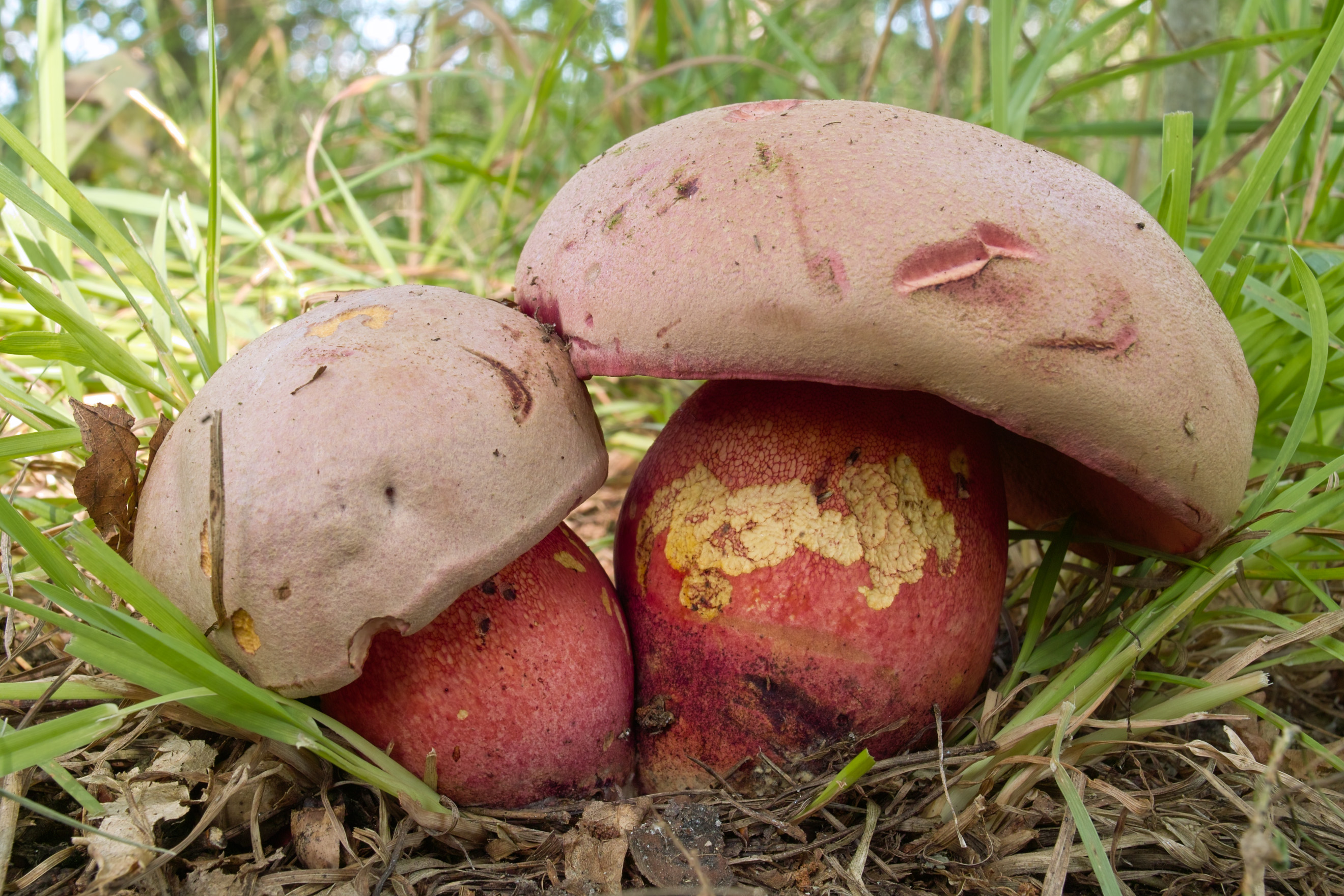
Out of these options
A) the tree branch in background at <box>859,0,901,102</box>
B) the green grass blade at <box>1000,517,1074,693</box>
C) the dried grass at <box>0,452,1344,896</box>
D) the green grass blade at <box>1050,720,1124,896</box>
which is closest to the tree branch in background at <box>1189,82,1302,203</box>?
the tree branch in background at <box>859,0,901,102</box>

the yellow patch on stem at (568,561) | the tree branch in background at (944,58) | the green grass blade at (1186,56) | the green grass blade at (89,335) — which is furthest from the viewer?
the tree branch in background at (944,58)

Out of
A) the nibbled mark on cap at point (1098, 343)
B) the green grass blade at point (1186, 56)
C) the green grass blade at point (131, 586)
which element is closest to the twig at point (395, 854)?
the green grass blade at point (131, 586)

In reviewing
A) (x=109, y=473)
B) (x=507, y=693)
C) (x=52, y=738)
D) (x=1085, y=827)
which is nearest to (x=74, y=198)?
(x=109, y=473)

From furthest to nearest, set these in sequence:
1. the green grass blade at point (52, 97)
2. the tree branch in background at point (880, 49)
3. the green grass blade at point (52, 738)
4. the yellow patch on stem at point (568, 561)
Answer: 1. the tree branch in background at point (880, 49)
2. the green grass blade at point (52, 97)
3. the yellow patch on stem at point (568, 561)
4. the green grass blade at point (52, 738)

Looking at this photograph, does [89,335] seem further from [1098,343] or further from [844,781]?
[1098,343]

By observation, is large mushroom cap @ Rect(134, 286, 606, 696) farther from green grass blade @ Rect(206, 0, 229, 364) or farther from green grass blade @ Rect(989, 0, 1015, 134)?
green grass blade @ Rect(989, 0, 1015, 134)

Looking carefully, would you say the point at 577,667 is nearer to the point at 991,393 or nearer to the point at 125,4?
the point at 991,393

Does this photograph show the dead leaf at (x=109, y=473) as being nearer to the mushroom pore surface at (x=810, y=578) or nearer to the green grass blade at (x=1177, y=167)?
the mushroom pore surface at (x=810, y=578)
